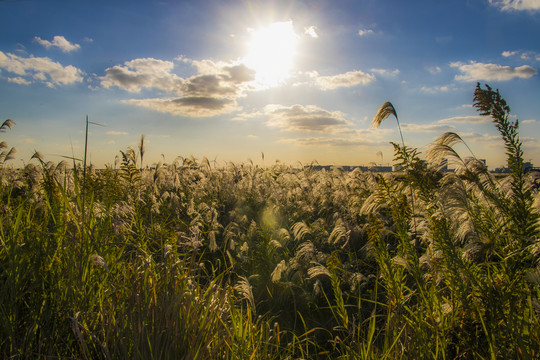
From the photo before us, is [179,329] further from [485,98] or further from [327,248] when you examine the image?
[327,248]

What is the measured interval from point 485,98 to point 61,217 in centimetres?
334

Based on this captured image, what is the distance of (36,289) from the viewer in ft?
8.65

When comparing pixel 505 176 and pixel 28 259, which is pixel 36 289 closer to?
pixel 28 259

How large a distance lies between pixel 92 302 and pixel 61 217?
2.92ft

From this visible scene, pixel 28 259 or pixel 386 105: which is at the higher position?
pixel 386 105

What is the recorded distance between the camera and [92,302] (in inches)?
96.7

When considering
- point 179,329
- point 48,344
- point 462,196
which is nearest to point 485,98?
point 462,196

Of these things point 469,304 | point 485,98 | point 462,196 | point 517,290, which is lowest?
point 469,304

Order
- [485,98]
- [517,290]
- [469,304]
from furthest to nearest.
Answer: [469,304], [485,98], [517,290]

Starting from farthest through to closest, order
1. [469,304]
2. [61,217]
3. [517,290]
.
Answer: [61,217] < [469,304] < [517,290]

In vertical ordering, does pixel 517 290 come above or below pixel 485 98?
below

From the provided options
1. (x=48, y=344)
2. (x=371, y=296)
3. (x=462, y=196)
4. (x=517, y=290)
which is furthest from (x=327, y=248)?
(x=48, y=344)

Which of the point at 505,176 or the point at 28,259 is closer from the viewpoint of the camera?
the point at 28,259

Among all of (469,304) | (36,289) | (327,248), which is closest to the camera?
(469,304)
